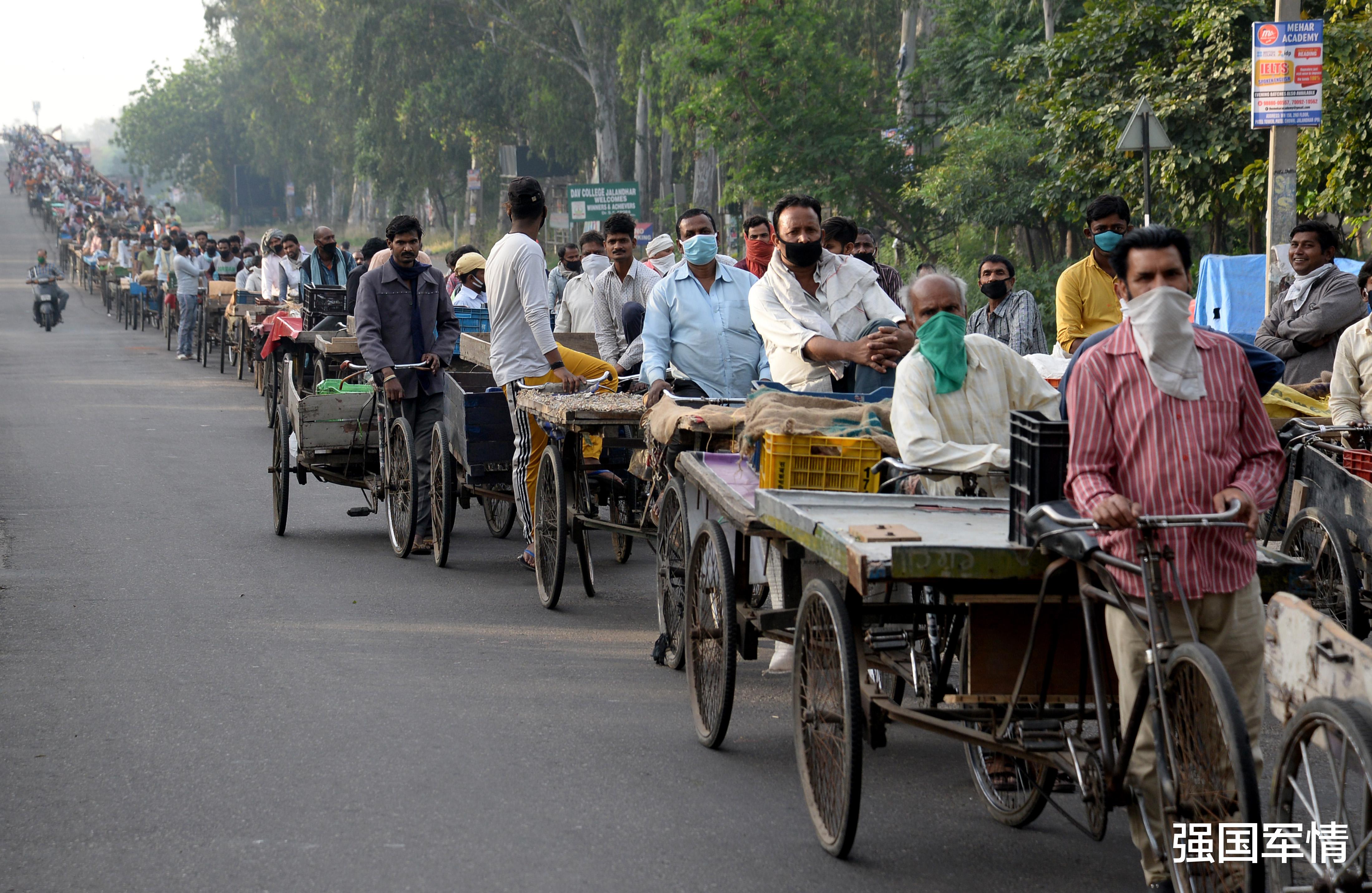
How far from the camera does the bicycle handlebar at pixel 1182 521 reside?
387cm

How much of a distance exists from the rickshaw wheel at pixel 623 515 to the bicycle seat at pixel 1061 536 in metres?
4.09

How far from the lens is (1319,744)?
3660 mm

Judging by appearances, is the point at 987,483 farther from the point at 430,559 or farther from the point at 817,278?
the point at 430,559

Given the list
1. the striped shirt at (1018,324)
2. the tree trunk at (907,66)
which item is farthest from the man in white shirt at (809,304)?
the tree trunk at (907,66)

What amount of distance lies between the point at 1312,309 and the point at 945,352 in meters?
4.40

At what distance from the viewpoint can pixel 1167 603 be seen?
4.11 metres

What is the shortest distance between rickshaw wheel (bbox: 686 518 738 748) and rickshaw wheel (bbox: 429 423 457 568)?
339 centimetres

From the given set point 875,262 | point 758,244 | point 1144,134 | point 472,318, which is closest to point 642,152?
point 1144,134

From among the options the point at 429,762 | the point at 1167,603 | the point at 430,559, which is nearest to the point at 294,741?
the point at 429,762

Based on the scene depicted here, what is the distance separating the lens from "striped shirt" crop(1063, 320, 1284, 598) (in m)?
4.07

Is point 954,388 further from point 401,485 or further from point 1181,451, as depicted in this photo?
point 401,485

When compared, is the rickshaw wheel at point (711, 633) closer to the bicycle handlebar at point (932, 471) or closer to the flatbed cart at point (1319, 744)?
the bicycle handlebar at point (932, 471)

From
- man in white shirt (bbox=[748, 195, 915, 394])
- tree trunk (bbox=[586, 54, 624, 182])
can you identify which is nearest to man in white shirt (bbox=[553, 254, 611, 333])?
man in white shirt (bbox=[748, 195, 915, 394])

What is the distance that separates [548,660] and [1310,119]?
25.1ft
